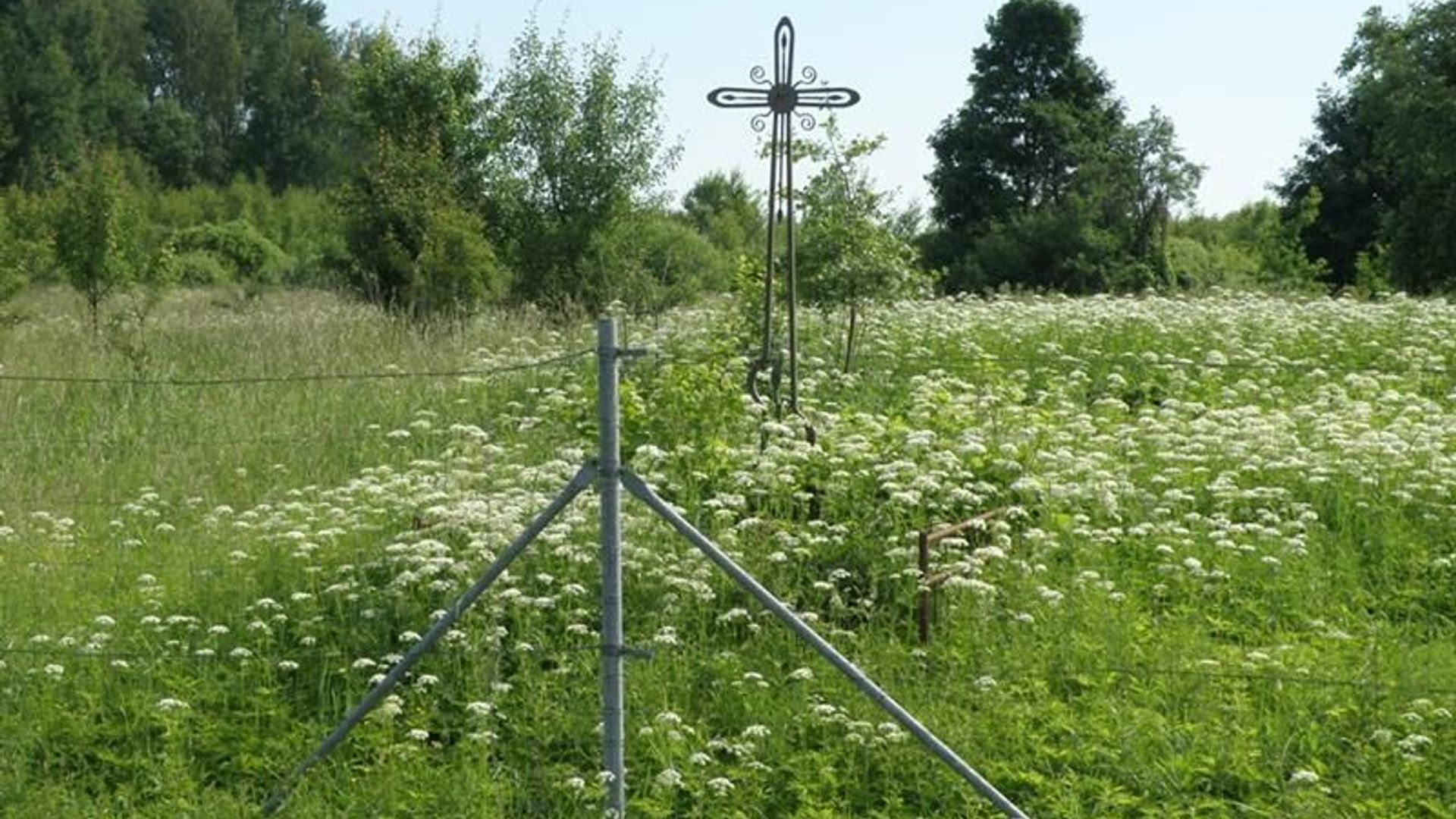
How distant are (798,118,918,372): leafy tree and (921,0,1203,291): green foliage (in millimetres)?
22408

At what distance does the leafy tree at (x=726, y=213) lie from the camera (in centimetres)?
2836

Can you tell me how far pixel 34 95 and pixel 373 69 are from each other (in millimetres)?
31431

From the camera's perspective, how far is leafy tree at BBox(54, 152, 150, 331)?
16.8m

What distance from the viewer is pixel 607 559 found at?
531cm

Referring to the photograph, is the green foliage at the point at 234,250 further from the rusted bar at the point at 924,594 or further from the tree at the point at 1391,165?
the rusted bar at the point at 924,594

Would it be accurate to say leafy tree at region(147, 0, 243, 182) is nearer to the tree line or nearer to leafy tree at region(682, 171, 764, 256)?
the tree line

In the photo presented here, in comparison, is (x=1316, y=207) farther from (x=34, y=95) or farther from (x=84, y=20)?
(x=84, y=20)

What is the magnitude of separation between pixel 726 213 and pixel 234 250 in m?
11.4

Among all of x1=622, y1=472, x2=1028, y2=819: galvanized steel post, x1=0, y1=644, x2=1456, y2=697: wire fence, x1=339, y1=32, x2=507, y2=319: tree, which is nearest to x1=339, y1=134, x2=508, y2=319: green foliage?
x1=339, y1=32, x2=507, y2=319: tree

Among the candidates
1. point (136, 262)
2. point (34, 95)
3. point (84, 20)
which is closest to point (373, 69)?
point (136, 262)

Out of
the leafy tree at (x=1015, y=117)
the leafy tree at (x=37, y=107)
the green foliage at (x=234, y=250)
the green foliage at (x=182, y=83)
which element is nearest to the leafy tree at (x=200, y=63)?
the green foliage at (x=182, y=83)

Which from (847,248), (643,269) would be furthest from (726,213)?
(847,248)

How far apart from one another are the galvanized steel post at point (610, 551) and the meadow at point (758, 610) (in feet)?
0.48

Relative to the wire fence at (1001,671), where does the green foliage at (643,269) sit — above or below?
above
